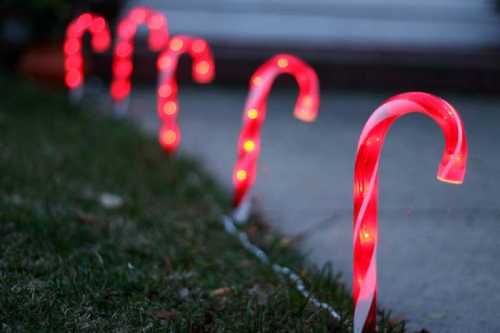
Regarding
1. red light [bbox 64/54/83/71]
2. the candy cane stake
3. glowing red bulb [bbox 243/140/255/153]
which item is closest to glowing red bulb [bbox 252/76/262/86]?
the candy cane stake

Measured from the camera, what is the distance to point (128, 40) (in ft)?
27.8

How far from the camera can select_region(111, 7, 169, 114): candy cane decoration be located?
26.7ft

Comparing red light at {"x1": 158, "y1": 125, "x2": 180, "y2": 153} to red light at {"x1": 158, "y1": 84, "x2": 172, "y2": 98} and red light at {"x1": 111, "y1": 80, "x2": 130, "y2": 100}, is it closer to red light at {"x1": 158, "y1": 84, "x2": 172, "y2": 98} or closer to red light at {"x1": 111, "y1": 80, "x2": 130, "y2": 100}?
red light at {"x1": 158, "y1": 84, "x2": 172, "y2": 98}

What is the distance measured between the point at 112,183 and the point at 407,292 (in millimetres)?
2860

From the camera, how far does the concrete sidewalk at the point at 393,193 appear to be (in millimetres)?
4559

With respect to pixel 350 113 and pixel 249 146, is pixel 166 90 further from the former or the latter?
pixel 350 113

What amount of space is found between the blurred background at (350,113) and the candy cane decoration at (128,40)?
48 cm

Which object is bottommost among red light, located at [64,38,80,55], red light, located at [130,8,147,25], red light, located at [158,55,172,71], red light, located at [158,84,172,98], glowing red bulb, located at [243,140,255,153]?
glowing red bulb, located at [243,140,255,153]

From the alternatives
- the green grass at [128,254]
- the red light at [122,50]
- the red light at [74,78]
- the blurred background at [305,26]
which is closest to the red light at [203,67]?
the green grass at [128,254]

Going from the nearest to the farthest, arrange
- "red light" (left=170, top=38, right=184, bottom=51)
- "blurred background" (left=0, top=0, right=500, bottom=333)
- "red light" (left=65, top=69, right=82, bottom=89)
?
"blurred background" (left=0, top=0, right=500, bottom=333)
"red light" (left=170, top=38, right=184, bottom=51)
"red light" (left=65, top=69, right=82, bottom=89)

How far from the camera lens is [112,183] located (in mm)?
6414

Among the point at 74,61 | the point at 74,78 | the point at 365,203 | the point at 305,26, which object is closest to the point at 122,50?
the point at 74,61

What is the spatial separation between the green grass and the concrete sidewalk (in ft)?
1.34

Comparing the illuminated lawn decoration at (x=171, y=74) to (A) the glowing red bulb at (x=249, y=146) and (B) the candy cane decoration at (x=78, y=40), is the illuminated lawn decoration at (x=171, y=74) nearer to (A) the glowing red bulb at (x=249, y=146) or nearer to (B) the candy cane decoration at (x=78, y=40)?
(A) the glowing red bulb at (x=249, y=146)
